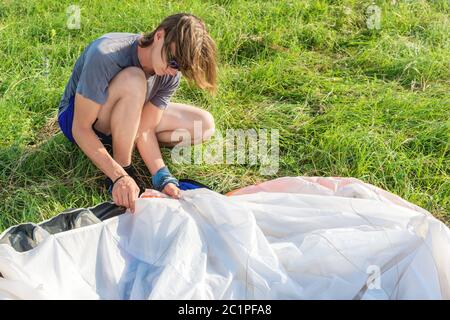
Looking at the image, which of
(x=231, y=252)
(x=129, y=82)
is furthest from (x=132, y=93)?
(x=231, y=252)

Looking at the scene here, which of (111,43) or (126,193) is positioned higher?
(111,43)

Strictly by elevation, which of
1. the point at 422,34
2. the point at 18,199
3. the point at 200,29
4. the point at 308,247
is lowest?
the point at 18,199

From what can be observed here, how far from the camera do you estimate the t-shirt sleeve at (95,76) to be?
2.26 meters

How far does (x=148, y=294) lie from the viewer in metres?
1.79

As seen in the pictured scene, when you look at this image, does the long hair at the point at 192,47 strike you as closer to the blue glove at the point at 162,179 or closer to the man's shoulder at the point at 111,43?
the man's shoulder at the point at 111,43

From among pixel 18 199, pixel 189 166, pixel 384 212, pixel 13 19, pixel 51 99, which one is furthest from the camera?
pixel 13 19

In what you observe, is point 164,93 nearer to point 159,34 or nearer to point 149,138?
point 149,138

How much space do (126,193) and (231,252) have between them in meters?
0.48

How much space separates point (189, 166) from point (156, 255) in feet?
2.74

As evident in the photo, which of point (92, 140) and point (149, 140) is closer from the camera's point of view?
point (92, 140)

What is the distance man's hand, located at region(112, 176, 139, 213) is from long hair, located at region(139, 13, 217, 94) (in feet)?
1.45

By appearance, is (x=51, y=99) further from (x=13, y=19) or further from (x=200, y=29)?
(x=200, y=29)

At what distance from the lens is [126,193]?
2.16 metres
